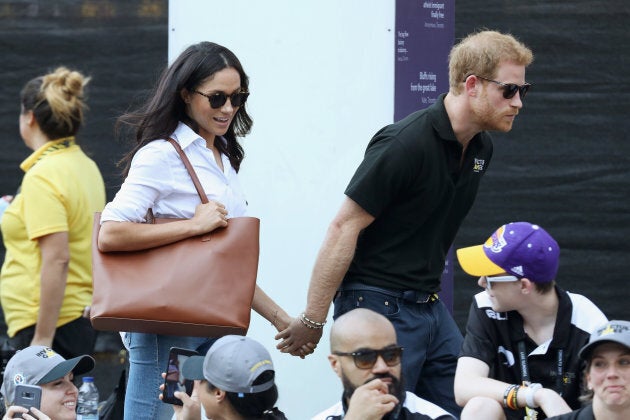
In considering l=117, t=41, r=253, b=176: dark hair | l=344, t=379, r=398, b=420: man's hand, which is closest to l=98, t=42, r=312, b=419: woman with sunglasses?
l=117, t=41, r=253, b=176: dark hair

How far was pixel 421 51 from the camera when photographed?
497cm

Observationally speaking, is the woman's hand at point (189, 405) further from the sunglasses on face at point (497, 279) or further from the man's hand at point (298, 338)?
the sunglasses on face at point (497, 279)

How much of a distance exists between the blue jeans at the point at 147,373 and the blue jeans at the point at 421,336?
2.27 ft

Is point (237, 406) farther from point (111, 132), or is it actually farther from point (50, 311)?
point (111, 132)

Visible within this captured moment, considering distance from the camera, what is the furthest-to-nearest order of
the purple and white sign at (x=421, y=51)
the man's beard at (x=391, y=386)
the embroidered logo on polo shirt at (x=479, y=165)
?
the purple and white sign at (x=421, y=51) → the embroidered logo on polo shirt at (x=479, y=165) → the man's beard at (x=391, y=386)

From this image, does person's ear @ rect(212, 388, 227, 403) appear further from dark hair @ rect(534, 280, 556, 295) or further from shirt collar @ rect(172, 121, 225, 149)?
dark hair @ rect(534, 280, 556, 295)

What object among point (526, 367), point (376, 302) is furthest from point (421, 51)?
point (526, 367)

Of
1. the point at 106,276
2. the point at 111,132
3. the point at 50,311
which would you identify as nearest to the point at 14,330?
the point at 50,311

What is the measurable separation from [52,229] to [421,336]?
188 cm

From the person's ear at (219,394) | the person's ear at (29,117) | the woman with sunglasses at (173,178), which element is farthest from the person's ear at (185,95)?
the person's ear at (29,117)

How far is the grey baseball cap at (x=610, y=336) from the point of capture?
11.8ft

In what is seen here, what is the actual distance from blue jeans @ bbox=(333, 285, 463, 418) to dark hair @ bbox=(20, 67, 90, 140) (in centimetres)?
183

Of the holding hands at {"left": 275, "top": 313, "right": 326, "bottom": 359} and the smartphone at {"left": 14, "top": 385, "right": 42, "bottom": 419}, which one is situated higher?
the holding hands at {"left": 275, "top": 313, "right": 326, "bottom": 359}

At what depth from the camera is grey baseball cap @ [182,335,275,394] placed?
3.50m
